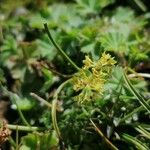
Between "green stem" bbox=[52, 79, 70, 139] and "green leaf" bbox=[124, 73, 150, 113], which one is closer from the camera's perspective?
"green leaf" bbox=[124, 73, 150, 113]

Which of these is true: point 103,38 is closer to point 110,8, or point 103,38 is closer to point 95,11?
point 95,11

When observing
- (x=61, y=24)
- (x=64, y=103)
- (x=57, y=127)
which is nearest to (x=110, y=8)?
(x=61, y=24)

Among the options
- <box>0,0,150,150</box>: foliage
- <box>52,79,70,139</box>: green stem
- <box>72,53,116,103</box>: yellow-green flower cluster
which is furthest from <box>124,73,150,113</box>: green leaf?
<box>52,79,70,139</box>: green stem

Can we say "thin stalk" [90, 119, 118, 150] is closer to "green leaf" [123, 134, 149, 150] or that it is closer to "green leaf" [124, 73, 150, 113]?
"green leaf" [123, 134, 149, 150]

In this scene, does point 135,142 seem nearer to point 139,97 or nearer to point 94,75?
point 139,97

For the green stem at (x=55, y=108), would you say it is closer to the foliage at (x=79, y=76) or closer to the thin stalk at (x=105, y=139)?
the foliage at (x=79, y=76)

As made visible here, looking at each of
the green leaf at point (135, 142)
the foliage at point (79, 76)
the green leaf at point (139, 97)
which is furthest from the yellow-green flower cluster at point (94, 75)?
the green leaf at point (135, 142)

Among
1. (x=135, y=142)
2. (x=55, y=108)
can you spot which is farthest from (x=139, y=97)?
(x=55, y=108)
